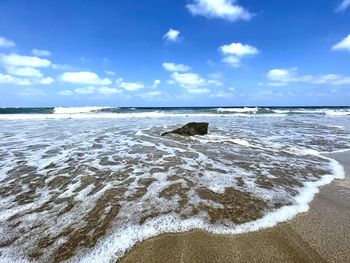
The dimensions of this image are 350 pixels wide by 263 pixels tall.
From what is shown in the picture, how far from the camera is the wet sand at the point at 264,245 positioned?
2543mm

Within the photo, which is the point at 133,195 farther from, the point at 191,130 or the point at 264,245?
the point at 191,130

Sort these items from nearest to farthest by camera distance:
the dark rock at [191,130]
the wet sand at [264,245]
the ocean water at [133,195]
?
1. the wet sand at [264,245]
2. the ocean water at [133,195]
3. the dark rock at [191,130]

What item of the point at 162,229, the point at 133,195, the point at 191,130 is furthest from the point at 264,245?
the point at 191,130

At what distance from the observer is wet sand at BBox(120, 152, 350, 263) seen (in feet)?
8.34

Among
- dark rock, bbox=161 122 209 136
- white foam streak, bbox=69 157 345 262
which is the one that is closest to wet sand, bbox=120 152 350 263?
white foam streak, bbox=69 157 345 262

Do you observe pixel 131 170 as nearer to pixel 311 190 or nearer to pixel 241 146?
pixel 311 190

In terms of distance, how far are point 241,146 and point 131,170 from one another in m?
4.30

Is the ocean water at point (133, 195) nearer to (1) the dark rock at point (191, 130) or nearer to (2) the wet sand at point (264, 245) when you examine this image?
(2) the wet sand at point (264, 245)

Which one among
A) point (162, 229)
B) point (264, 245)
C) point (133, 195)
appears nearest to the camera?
point (264, 245)

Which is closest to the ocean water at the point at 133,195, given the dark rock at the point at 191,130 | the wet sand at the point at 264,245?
the wet sand at the point at 264,245

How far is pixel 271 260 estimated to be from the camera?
8.22 feet

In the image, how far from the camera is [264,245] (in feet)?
9.04

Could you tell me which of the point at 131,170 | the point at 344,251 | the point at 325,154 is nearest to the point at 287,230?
the point at 344,251

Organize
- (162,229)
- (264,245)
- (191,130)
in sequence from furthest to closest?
(191,130), (162,229), (264,245)
